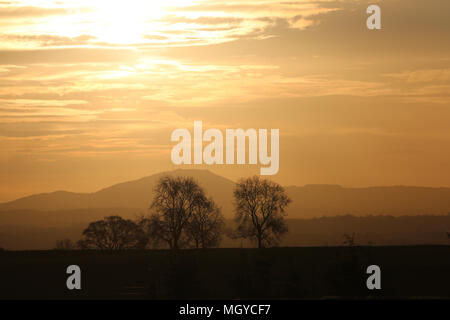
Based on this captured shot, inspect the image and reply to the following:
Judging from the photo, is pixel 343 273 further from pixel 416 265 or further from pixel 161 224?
pixel 161 224

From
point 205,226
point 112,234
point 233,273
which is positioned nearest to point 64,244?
point 112,234

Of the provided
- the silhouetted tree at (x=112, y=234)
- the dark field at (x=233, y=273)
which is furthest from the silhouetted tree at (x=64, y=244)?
the dark field at (x=233, y=273)

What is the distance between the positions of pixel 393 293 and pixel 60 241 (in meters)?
59.4

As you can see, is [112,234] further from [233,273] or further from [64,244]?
[233,273]

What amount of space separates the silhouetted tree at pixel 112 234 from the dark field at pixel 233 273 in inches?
580

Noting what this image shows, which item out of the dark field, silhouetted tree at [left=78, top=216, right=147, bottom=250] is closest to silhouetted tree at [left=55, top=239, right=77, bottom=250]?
silhouetted tree at [left=78, top=216, right=147, bottom=250]

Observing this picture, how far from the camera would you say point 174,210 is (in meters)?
91.0

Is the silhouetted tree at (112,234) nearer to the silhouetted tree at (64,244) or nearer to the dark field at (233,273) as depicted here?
the silhouetted tree at (64,244)

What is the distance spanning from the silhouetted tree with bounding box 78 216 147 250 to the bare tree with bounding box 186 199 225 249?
26.6ft

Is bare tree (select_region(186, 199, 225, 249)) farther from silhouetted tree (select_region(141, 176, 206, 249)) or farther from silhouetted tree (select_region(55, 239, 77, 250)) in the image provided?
silhouetted tree (select_region(55, 239, 77, 250))

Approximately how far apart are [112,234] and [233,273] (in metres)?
35.2

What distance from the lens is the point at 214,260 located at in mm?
68812

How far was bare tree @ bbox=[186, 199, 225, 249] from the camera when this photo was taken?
89.4 metres
